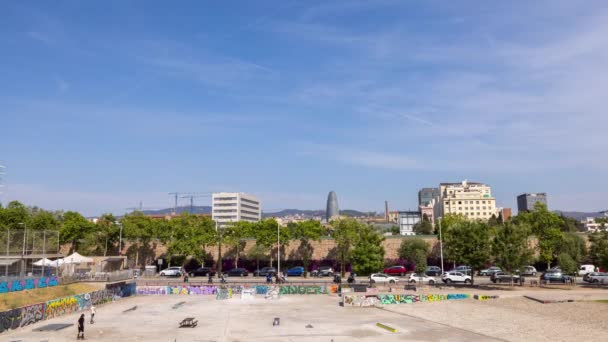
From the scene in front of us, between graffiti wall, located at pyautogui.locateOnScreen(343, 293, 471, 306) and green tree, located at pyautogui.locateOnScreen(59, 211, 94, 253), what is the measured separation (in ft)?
194

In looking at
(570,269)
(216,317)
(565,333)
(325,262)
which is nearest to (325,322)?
(216,317)

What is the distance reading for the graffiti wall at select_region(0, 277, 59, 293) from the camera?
40.4 metres

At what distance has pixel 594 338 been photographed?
2909cm

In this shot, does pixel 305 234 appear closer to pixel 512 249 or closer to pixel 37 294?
pixel 512 249

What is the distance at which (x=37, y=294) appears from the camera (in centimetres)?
4300

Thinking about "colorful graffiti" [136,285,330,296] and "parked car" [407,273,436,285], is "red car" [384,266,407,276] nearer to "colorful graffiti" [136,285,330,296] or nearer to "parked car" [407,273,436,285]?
"parked car" [407,273,436,285]

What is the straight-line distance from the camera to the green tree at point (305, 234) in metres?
81.8

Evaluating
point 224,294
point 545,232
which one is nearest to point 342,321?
point 224,294

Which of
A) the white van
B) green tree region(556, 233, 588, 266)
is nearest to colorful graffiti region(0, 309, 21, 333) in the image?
green tree region(556, 233, 588, 266)

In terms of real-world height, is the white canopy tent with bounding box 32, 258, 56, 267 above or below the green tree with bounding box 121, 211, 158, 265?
below

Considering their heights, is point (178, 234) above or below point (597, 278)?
above

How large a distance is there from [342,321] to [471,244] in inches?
1114

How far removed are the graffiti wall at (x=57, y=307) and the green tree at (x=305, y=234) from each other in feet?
111

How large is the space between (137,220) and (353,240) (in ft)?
134
